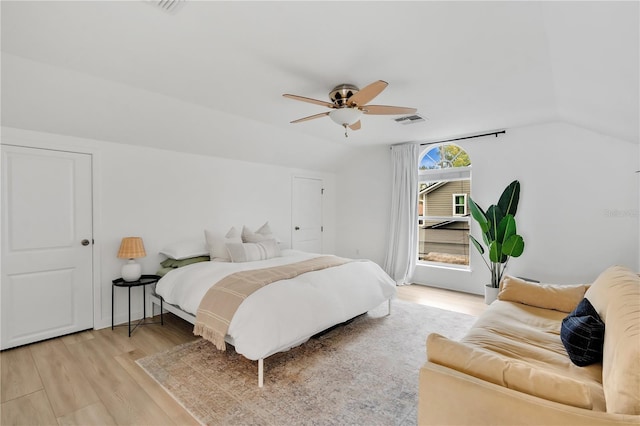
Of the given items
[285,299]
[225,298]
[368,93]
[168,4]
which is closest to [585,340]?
[285,299]

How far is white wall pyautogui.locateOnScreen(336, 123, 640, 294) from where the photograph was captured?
12.3 ft

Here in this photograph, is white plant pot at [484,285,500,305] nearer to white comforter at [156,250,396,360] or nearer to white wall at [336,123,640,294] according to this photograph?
white wall at [336,123,640,294]

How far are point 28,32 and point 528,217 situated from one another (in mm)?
5530

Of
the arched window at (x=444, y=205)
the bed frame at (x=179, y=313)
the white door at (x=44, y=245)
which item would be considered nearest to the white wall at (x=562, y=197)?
the arched window at (x=444, y=205)

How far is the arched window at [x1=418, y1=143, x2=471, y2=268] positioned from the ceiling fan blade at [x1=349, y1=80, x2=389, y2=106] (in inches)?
122

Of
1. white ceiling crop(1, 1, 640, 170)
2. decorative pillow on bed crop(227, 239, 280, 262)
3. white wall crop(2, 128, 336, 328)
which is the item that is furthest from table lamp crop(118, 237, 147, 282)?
white ceiling crop(1, 1, 640, 170)

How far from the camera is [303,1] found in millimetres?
1718

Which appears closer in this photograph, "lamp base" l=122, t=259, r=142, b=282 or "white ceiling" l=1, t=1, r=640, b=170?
"white ceiling" l=1, t=1, r=640, b=170

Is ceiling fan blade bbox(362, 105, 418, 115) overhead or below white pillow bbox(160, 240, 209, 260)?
overhead

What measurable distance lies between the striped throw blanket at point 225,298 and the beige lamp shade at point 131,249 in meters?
1.25

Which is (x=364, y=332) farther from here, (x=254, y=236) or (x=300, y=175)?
(x=300, y=175)

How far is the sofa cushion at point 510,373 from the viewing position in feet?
3.69

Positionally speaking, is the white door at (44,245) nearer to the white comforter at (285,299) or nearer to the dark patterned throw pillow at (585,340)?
the white comforter at (285,299)

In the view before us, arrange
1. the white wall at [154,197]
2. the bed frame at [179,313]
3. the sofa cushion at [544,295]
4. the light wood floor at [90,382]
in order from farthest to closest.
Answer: the white wall at [154,197] < the sofa cushion at [544,295] < the bed frame at [179,313] < the light wood floor at [90,382]
